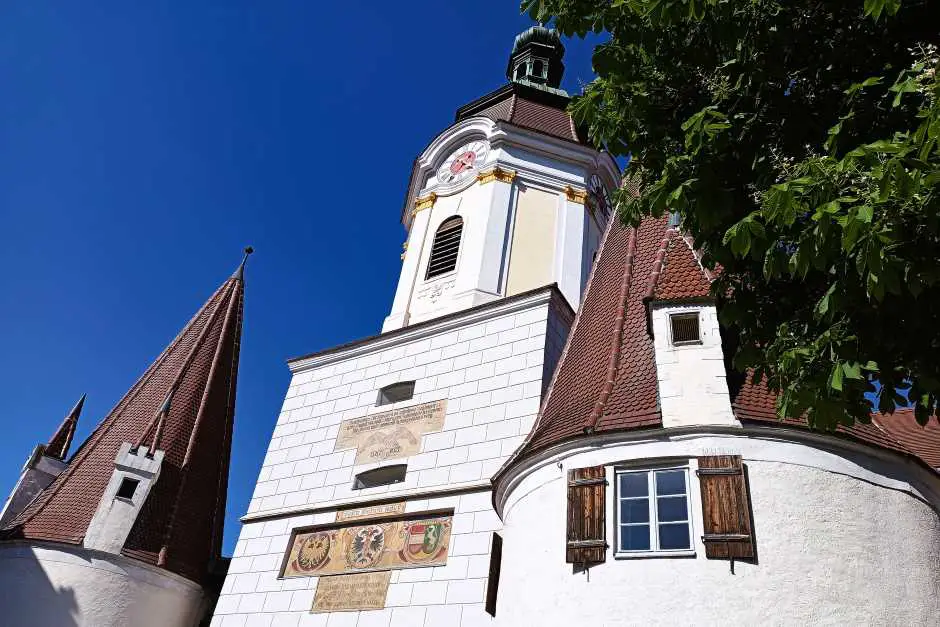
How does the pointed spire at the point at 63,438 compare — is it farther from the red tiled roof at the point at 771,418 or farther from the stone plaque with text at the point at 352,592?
the red tiled roof at the point at 771,418

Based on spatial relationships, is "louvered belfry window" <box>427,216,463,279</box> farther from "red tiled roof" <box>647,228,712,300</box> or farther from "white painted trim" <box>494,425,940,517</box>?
"white painted trim" <box>494,425,940,517</box>

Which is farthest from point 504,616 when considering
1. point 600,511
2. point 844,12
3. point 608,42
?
point 844,12

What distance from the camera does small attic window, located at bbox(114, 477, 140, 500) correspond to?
16.6 metres

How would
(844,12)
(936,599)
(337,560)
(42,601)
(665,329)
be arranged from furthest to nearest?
1. (42,601)
2. (337,560)
3. (665,329)
4. (936,599)
5. (844,12)

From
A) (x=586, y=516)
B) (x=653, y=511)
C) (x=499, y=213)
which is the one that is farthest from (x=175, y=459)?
(x=653, y=511)

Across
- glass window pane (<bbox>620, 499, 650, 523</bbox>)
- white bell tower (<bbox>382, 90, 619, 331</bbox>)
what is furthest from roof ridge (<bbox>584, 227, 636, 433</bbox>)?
white bell tower (<bbox>382, 90, 619, 331</bbox>)

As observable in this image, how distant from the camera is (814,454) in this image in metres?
9.30

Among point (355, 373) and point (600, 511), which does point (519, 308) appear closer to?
point (355, 373)

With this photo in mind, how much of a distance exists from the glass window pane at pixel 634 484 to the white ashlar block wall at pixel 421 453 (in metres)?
3.25

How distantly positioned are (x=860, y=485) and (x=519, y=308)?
7581mm

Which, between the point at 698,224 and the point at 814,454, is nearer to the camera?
the point at 698,224

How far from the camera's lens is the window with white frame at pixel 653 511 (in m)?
8.91

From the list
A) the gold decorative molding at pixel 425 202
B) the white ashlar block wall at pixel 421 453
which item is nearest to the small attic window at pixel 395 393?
the white ashlar block wall at pixel 421 453

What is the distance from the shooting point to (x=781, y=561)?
838 centimetres
